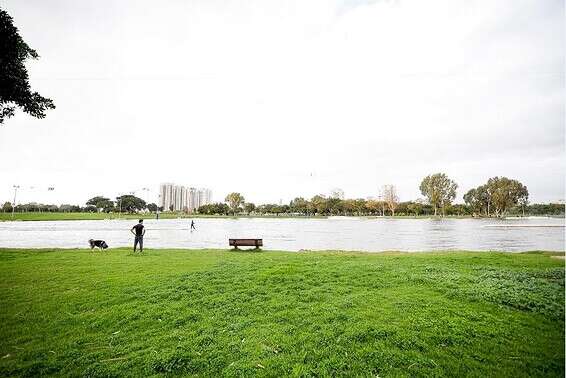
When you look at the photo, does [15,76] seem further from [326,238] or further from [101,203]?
[101,203]

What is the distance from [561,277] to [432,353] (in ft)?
6.67

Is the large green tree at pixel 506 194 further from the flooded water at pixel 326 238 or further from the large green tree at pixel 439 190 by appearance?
the flooded water at pixel 326 238

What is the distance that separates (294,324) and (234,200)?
162500 mm

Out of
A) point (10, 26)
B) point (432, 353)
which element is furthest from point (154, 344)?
point (10, 26)

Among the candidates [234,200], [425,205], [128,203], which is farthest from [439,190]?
[128,203]

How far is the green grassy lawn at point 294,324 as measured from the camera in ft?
15.7

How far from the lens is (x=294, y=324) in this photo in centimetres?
629

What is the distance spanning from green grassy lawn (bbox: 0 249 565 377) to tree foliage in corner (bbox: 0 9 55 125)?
19.8 feet

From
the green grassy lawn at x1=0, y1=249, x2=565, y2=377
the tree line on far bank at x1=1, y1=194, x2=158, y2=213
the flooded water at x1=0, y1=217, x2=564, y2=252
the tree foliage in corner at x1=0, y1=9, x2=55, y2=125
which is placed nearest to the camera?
the green grassy lawn at x1=0, y1=249, x2=565, y2=377

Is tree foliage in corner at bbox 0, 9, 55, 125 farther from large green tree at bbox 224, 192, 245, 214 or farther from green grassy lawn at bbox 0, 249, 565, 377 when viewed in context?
large green tree at bbox 224, 192, 245, 214

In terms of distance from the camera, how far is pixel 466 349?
499 cm

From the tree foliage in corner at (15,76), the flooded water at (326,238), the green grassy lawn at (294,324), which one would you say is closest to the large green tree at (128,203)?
the flooded water at (326,238)

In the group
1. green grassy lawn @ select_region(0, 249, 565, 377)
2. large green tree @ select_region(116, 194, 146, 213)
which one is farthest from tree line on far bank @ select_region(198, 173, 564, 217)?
green grassy lawn @ select_region(0, 249, 565, 377)

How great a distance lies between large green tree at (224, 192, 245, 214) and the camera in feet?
549
